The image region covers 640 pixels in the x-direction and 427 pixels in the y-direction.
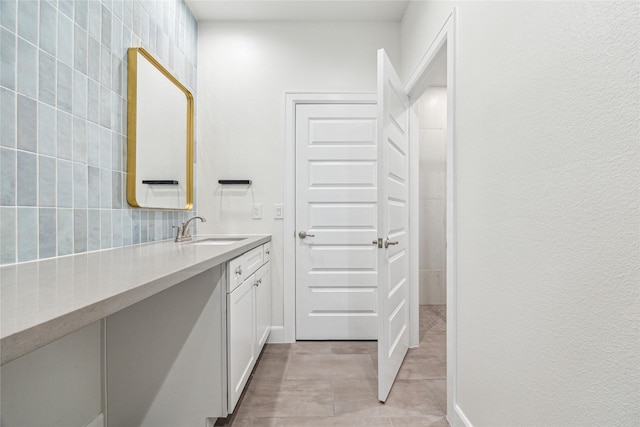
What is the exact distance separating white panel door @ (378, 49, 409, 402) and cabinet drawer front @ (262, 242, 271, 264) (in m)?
0.96

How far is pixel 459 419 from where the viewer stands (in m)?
→ 1.43

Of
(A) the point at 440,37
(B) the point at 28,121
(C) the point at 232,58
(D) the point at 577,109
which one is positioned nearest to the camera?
(D) the point at 577,109

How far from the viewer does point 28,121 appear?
3.75 ft

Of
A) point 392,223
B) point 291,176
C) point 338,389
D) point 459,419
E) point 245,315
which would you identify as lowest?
point 338,389

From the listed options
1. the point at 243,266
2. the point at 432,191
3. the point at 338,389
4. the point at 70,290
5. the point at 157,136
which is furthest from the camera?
the point at 432,191

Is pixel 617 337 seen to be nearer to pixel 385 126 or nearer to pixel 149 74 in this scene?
pixel 385 126

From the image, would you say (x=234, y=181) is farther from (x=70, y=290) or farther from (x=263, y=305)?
(x=70, y=290)

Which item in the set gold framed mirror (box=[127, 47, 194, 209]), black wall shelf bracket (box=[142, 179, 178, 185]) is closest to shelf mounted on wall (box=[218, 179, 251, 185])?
gold framed mirror (box=[127, 47, 194, 209])

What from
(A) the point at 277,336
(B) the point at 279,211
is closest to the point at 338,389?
(A) the point at 277,336

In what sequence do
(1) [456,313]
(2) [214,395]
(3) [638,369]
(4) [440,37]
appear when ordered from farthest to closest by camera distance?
(4) [440,37]
(1) [456,313]
(2) [214,395]
(3) [638,369]

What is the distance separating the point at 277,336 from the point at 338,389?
863 mm

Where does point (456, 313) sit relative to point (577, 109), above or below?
below

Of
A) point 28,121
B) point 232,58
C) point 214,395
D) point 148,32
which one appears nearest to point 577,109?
point 214,395

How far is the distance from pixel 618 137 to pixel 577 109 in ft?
0.45
